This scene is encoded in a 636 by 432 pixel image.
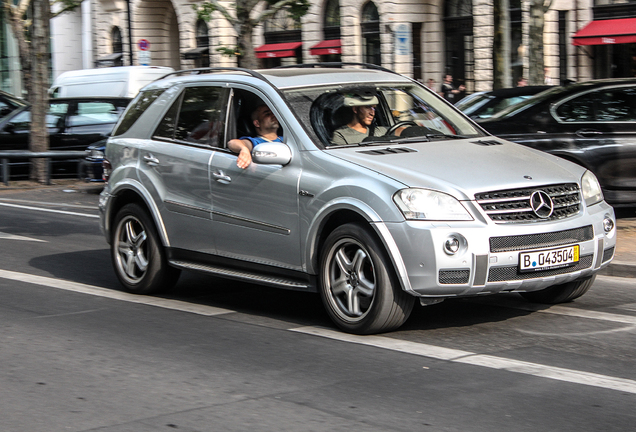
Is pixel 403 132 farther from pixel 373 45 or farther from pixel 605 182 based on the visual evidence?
pixel 373 45

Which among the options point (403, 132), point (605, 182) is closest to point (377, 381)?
point (403, 132)

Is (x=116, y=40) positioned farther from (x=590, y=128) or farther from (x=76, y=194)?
(x=590, y=128)

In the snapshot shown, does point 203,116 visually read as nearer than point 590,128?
Yes

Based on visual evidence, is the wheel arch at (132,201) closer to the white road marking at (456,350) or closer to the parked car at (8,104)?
the white road marking at (456,350)

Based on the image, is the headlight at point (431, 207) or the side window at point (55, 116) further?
the side window at point (55, 116)

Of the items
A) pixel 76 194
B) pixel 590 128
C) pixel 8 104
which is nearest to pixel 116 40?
pixel 8 104

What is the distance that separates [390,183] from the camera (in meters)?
5.74

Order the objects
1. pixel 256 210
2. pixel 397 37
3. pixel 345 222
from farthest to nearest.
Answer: pixel 397 37 < pixel 256 210 < pixel 345 222

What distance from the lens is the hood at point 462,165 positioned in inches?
→ 226

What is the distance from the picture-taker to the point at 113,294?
784 cm

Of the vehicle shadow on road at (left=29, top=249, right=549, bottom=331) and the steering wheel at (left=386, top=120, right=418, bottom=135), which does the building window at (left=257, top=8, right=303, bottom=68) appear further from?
the steering wheel at (left=386, top=120, right=418, bottom=135)

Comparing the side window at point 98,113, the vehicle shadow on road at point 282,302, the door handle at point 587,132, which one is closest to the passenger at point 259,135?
the vehicle shadow on road at point 282,302

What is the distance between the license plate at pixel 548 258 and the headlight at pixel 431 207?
0.44 meters

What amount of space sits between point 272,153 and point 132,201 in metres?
2.01
